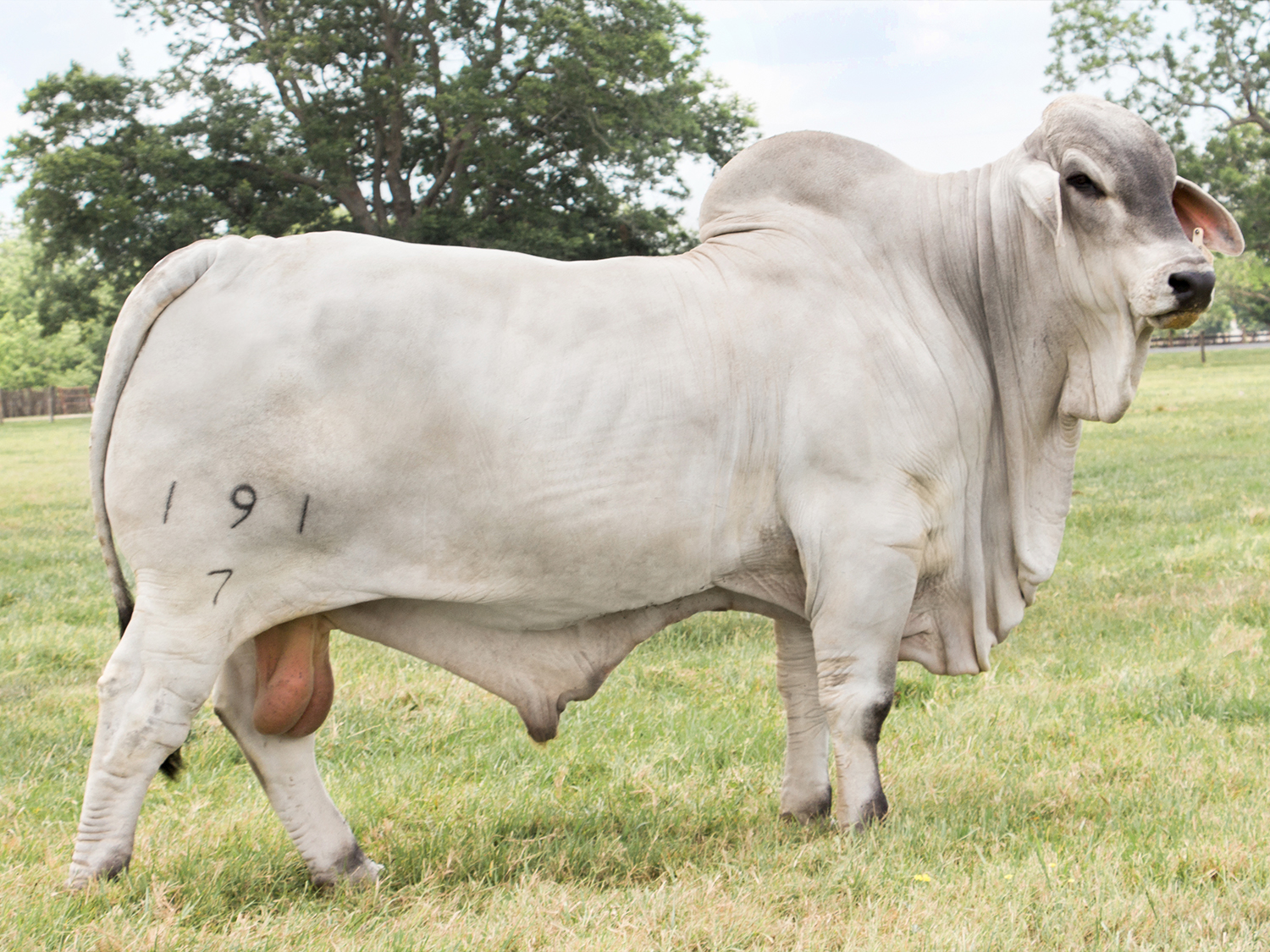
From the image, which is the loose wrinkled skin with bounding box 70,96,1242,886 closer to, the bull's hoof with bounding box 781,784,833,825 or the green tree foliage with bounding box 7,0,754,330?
the bull's hoof with bounding box 781,784,833,825

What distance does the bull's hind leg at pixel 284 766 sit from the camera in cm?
334

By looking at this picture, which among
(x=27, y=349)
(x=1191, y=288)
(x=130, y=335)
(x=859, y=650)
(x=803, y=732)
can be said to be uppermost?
(x=1191, y=288)

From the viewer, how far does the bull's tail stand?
10.2 ft

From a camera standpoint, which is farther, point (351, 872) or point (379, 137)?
point (379, 137)

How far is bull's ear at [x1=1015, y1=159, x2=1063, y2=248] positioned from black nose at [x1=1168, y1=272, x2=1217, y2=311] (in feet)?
1.05

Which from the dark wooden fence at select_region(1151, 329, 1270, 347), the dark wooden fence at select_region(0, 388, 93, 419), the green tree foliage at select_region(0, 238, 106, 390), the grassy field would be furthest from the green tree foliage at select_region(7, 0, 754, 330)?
the dark wooden fence at select_region(1151, 329, 1270, 347)

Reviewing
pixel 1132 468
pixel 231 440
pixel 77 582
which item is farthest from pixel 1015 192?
pixel 1132 468

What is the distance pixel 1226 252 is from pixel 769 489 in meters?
1.67

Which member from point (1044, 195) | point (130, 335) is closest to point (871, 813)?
point (1044, 195)

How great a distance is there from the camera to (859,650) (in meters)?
3.32

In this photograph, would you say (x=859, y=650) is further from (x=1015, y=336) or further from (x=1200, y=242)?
(x=1200, y=242)

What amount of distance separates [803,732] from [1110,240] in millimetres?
1726

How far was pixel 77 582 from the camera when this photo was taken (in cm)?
830

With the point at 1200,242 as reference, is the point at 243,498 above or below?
below
